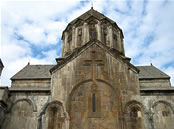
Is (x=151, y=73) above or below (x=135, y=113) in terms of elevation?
above

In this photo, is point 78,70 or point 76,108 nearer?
point 76,108

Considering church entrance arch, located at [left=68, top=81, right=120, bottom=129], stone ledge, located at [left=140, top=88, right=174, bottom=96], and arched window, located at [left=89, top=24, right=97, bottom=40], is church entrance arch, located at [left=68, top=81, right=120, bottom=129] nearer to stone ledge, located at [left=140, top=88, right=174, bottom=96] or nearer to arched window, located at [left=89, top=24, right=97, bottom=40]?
stone ledge, located at [left=140, top=88, right=174, bottom=96]

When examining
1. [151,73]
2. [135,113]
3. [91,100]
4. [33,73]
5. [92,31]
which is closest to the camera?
[135,113]

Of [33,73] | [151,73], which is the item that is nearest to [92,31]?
[151,73]

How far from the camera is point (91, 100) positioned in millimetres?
10695

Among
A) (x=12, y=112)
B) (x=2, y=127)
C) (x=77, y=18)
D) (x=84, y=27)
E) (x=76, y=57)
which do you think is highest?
(x=77, y=18)

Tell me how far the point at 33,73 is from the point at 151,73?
37.2 ft

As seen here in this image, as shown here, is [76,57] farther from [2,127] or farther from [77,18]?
[77,18]

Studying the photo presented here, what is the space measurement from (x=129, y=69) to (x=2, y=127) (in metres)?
8.85

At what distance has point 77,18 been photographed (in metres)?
18.5

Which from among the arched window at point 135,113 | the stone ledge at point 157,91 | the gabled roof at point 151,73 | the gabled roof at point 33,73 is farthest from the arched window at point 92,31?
the arched window at point 135,113

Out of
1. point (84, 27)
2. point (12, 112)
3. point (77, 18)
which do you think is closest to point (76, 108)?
point (12, 112)

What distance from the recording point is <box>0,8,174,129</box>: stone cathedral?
400 inches

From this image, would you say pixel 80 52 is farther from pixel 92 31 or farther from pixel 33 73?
pixel 33 73
